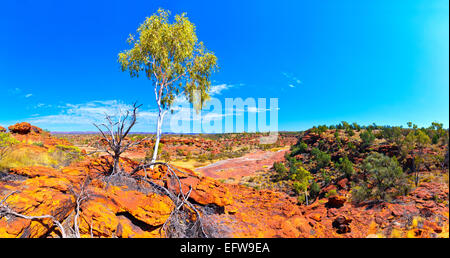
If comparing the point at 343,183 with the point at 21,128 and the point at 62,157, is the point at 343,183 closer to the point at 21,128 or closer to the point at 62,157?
the point at 62,157

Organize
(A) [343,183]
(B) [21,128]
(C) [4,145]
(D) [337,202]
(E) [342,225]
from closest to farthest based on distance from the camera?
(C) [4,145] < (E) [342,225] < (D) [337,202] < (B) [21,128] < (A) [343,183]

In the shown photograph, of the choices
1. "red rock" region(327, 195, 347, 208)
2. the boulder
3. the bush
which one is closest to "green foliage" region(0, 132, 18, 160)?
the boulder

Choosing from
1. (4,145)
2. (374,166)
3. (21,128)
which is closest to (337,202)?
(374,166)

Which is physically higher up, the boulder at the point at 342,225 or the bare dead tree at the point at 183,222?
the bare dead tree at the point at 183,222

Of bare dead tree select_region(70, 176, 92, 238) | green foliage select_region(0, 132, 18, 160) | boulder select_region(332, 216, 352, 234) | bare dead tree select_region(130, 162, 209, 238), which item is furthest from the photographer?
boulder select_region(332, 216, 352, 234)

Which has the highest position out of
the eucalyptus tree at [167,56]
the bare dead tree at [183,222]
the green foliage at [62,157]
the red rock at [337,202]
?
the eucalyptus tree at [167,56]

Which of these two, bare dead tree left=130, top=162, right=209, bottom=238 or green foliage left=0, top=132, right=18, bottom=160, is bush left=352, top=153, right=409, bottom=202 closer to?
bare dead tree left=130, top=162, right=209, bottom=238

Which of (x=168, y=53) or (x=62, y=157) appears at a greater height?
(x=168, y=53)

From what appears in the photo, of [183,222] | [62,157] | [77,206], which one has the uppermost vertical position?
[62,157]

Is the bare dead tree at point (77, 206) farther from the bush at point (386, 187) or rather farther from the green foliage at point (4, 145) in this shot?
the bush at point (386, 187)

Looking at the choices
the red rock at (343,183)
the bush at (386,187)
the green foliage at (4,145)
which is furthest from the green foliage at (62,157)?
the red rock at (343,183)

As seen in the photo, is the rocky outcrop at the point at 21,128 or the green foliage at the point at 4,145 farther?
the rocky outcrop at the point at 21,128

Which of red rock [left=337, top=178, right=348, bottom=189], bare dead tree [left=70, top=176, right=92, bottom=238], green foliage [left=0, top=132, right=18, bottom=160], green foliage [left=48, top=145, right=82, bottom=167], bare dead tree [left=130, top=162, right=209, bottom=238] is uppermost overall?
green foliage [left=0, top=132, right=18, bottom=160]

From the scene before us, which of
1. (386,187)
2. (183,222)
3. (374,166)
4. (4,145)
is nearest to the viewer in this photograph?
(183,222)
